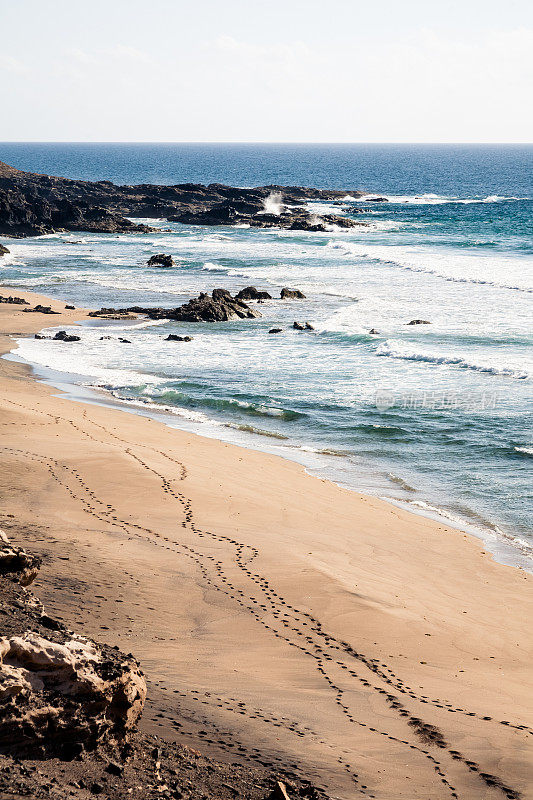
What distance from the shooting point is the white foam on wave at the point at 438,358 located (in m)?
24.4

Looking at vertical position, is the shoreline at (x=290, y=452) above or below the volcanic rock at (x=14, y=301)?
below

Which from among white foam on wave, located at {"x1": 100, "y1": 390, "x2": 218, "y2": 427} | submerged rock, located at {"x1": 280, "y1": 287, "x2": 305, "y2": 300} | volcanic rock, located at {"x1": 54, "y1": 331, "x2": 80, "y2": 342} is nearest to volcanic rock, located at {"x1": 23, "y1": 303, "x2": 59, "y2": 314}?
volcanic rock, located at {"x1": 54, "y1": 331, "x2": 80, "y2": 342}

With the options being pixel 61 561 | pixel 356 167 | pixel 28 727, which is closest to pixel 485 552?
pixel 61 561

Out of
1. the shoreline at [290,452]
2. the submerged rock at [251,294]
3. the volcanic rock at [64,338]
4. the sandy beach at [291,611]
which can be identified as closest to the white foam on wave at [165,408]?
the shoreline at [290,452]

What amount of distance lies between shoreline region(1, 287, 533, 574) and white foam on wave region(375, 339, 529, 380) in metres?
8.91

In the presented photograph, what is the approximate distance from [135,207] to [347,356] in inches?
2247

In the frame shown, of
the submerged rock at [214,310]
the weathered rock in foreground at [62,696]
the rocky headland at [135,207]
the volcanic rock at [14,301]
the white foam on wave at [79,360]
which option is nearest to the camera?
the weathered rock in foreground at [62,696]

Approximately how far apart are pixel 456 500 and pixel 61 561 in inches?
322

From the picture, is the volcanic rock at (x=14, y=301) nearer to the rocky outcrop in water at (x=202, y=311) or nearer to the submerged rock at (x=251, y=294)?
the rocky outcrop in water at (x=202, y=311)

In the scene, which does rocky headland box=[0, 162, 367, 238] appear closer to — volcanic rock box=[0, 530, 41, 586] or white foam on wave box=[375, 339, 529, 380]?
white foam on wave box=[375, 339, 529, 380]

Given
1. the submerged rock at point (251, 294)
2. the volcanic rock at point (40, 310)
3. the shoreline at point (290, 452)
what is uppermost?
the submerged rock at point (251, 294)

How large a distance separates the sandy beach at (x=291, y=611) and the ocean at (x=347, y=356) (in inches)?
88.3

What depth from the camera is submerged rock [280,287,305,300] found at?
38.3m

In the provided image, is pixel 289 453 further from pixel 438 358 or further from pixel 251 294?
pixel 251 294
